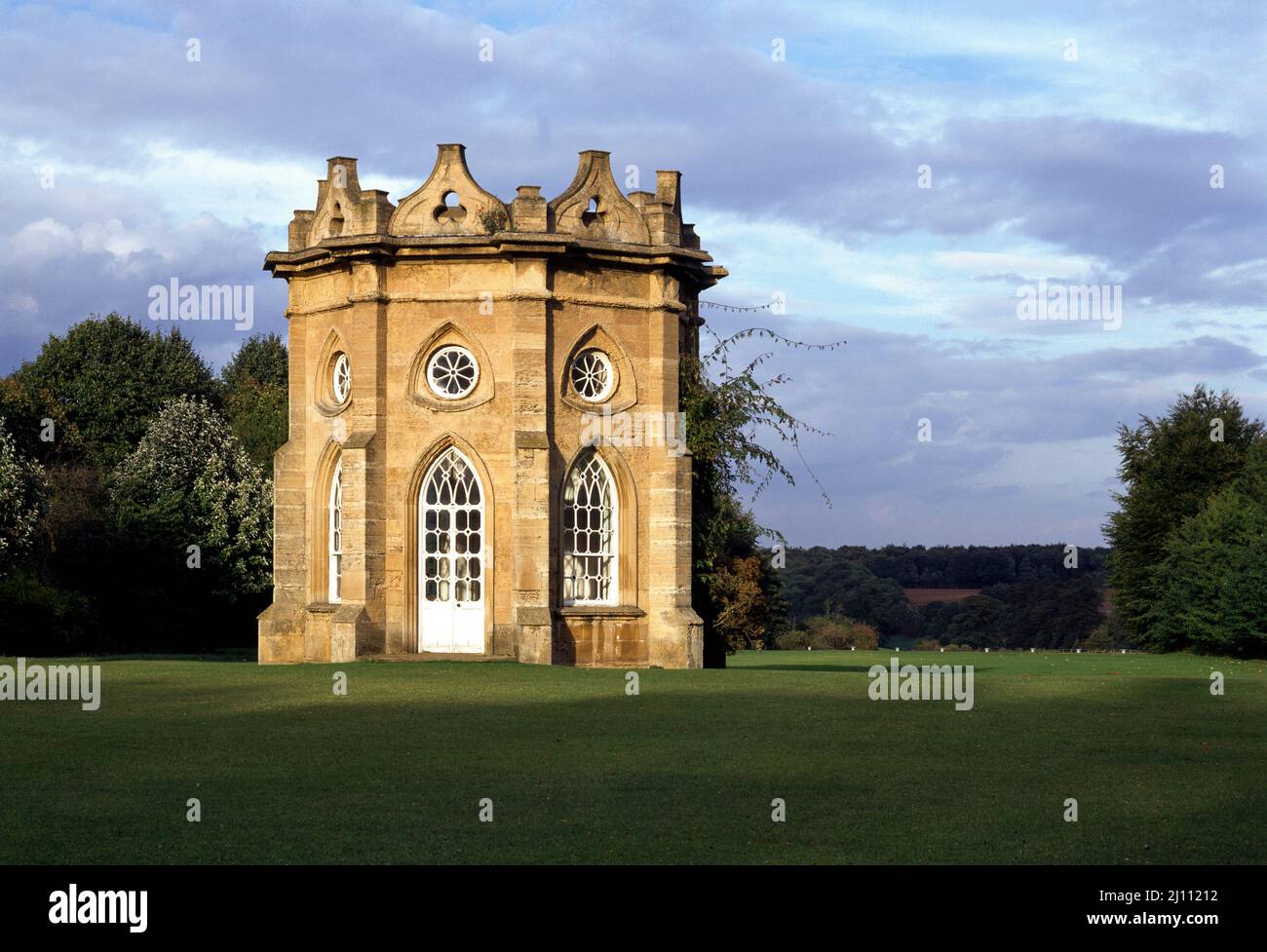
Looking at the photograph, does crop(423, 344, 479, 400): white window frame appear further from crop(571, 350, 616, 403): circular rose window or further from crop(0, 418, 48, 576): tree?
crop(0, 418, 48, 576): tree

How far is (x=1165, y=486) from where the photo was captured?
200ft

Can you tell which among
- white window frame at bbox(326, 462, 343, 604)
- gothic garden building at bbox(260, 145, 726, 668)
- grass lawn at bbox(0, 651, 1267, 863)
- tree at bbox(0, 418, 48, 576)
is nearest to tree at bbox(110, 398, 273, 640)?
tree at bbox(0, 418, 48, 576)

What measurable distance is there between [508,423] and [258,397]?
44.8 meters

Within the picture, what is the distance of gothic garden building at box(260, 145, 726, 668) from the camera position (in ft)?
95.5

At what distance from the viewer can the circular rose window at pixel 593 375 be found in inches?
1186

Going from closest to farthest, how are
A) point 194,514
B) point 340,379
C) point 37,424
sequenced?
1. point 340,379
2. point 194,514
3. point 37,424

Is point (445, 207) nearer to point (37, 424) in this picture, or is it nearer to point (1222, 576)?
point (1222, 576)

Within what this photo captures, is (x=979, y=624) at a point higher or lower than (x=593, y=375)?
lower

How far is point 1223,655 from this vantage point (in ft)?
166

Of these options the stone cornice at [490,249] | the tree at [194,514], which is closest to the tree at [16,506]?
the tree at [194,514]

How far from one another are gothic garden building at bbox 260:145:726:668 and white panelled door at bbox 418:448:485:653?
0.12 ft

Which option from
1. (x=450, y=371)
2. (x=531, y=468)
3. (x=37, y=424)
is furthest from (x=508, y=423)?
(x=37, y=424)

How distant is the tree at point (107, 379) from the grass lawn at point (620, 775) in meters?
42.7
